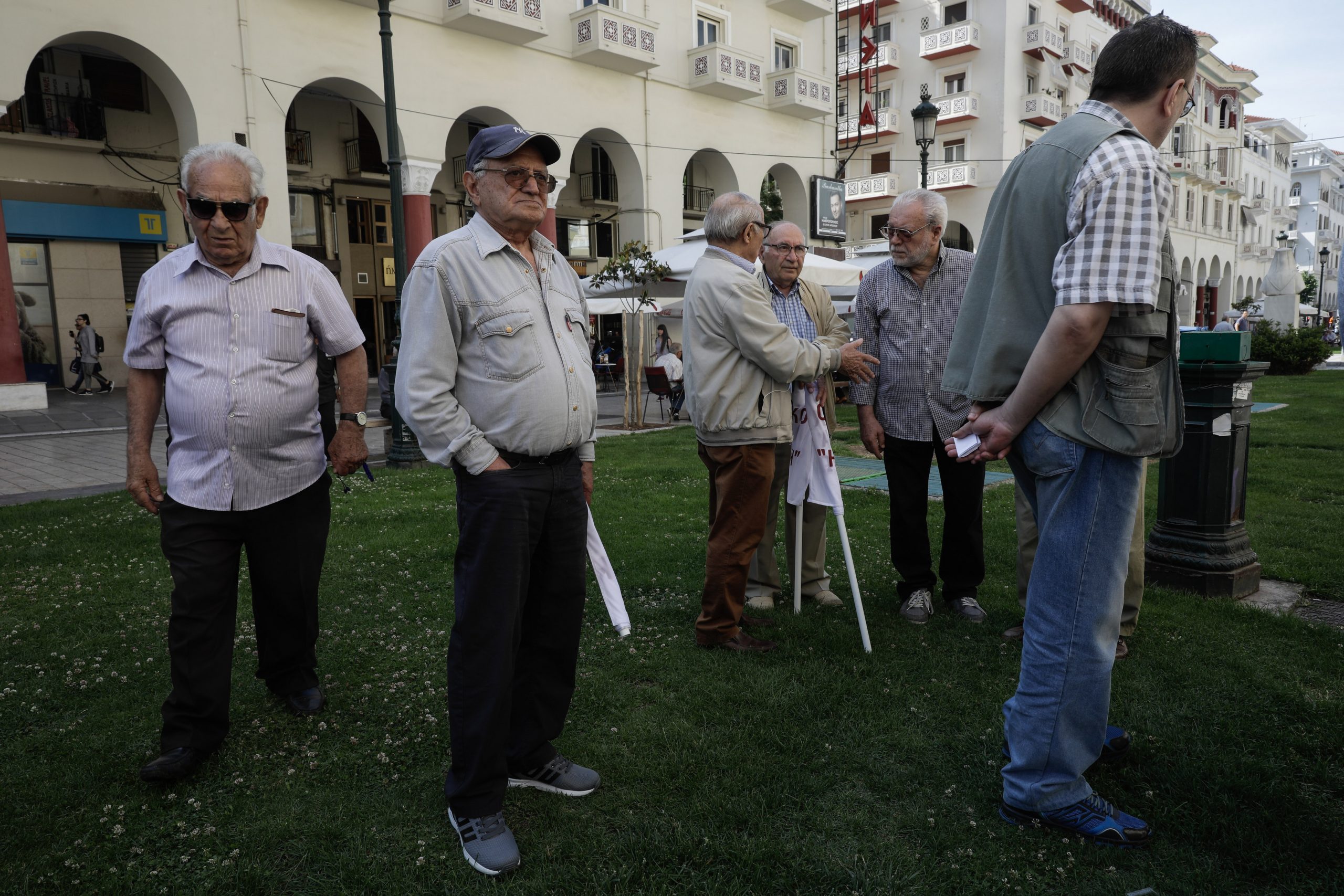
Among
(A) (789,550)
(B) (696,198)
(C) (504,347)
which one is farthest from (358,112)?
(C) (504,347)

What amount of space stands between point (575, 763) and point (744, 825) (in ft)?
2.12

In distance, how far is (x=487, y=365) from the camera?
257cm

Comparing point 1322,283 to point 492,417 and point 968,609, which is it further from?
point 492,417

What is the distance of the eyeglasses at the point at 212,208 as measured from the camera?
2.94m

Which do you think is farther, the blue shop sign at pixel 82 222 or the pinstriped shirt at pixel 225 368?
the blue shop sign at pixel 82 222

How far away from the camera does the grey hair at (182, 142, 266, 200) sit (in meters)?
2.96

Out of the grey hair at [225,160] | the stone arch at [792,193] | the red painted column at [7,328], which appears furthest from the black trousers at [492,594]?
the stone arch at [792,193]

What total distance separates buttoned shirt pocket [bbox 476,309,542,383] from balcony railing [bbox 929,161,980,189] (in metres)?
37.0

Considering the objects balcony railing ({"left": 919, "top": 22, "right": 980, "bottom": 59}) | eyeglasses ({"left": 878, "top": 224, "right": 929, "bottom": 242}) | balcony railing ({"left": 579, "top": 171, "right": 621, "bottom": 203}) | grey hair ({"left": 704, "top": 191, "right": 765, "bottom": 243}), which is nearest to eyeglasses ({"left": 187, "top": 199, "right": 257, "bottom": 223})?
grey hair ({"left": 704, "top": 191, "right": 765, "bottom": 243})

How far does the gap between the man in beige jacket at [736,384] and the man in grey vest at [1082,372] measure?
4.58 feet

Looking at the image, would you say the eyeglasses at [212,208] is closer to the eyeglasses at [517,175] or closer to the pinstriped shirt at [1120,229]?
the eyeglasses at [517,175]

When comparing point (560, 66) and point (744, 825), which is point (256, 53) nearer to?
point (560, 66)

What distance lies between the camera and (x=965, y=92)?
38.0 metres

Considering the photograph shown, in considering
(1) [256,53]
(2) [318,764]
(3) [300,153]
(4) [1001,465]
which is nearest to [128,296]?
(3) [300,153]
